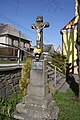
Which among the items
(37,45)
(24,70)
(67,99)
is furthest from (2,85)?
(67,99)

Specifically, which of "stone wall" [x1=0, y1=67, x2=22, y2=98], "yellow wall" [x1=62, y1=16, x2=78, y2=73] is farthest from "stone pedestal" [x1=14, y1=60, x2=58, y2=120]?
"yellow wall" [x1=62, y1=16, x2=78, y2=73]

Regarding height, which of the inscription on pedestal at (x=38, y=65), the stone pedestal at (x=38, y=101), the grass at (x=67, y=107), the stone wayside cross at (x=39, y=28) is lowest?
the grass at (x=67, y=107)

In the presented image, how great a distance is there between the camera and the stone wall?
6.45 meters

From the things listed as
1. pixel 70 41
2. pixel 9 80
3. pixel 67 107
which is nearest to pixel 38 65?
pixel 67 107

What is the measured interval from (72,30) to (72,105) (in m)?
8.97

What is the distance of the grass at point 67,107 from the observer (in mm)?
5062

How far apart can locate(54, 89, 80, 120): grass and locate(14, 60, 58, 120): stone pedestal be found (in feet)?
0.82

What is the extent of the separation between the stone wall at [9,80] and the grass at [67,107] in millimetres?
1927

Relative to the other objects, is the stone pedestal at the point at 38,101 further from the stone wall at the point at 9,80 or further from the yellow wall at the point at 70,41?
the yellow wall at the point at 70,41

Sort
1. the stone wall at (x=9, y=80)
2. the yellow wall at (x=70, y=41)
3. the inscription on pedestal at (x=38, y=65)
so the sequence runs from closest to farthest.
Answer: the inscription on pedestal at (x=38, y=65) < the stone wall at (x=9, y=80) < the yellow wall at (x=70, y=41)

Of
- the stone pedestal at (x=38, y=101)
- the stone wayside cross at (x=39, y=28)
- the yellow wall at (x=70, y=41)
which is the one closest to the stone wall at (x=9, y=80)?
the stone pedestal at (x=38, y=101)

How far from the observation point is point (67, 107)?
5.79 meters

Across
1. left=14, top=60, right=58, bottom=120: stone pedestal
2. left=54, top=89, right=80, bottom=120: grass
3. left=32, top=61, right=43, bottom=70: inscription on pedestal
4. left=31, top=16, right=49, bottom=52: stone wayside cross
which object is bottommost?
left=54, top=89, right=80, bottom=120: grass

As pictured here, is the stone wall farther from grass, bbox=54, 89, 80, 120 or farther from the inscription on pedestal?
grass, bbox=54, 89, 80, 120
